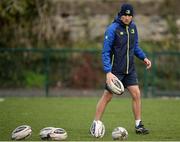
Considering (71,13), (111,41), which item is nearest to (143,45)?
(71,13)

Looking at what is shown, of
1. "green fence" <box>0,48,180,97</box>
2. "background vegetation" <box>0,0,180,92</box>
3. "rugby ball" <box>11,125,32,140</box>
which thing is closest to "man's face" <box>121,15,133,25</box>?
"rugby ball" <box>11,125,32,140</box>

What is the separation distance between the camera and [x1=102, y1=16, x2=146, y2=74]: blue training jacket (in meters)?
11.3

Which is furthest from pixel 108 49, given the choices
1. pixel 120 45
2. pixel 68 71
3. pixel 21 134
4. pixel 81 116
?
pixel 68 71

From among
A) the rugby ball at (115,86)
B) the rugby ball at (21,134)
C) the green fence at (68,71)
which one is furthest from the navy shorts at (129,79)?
the green fence at (68,71)

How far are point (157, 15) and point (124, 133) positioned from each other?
14.5 m

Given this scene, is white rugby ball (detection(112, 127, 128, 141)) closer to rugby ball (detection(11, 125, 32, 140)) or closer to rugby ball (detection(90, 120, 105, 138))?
rugby ball (detection(90, 120, 105, 138))

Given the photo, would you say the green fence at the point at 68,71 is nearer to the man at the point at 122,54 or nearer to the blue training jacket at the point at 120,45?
the man at the point at 122,54

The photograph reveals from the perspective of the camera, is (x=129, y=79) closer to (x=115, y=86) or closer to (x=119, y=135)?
(x=115, y=86)

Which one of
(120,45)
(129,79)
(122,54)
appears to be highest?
(120,45)

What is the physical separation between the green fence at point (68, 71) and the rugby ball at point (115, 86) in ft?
30.8

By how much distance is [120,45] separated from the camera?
11391 millimetres

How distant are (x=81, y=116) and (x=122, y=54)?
3.33 m

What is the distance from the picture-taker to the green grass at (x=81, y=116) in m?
11.3

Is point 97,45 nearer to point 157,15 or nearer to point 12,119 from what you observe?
point 157,15
